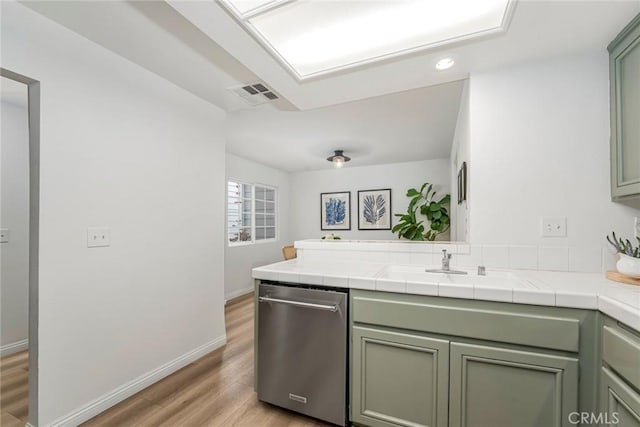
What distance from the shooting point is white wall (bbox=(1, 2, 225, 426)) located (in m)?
1.53

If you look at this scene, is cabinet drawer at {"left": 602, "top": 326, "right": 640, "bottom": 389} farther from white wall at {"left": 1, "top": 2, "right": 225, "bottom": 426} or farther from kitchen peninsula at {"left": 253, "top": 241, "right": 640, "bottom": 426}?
white wall at {"left": 1, "top": 2, "right": 225, "bottom": 426}

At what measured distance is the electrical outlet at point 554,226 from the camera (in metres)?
1.68

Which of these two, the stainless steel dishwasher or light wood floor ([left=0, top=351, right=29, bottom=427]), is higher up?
the stainless steel dishwasher

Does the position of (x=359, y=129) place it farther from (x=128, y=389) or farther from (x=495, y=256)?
(x=128, y=389)

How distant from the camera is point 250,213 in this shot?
16.7 feet

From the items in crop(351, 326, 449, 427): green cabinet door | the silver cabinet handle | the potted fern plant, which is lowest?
crop(351, 326, 449, 427): green cabinet door

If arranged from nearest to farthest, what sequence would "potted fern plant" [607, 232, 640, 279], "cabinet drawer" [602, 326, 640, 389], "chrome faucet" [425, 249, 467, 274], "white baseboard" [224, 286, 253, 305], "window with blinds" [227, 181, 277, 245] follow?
"cabinet drawer" [602, 326, 640, 389] < "potted fern plant" [607, 232, 640, 279] < "chrome faucet" [425, 249, 467, 274] < "white baseboard" [224, 286, 253, 305] < "window with blinds" [227, 181, 277, 245]

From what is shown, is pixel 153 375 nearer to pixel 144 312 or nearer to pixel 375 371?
pixel 144 312

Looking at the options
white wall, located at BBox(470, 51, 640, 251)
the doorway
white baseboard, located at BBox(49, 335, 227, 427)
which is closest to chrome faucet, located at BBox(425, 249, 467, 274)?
white wall, located at BBox(470, 51, 640, 251)

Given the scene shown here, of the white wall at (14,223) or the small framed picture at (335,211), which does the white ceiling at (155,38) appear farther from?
the small framed picture at (335,211)

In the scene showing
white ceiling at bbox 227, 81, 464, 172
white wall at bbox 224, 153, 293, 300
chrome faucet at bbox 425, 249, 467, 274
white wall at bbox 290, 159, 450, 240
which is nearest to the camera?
chrome faucet at bbox 425, 249, 467, 274

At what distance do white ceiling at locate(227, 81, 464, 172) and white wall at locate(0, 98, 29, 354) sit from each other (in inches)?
75.6

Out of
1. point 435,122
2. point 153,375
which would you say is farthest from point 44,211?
point 435,122

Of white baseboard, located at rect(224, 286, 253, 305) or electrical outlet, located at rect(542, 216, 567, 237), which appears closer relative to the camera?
electrical outlet, located at rect(542, 216, 567, 237)
